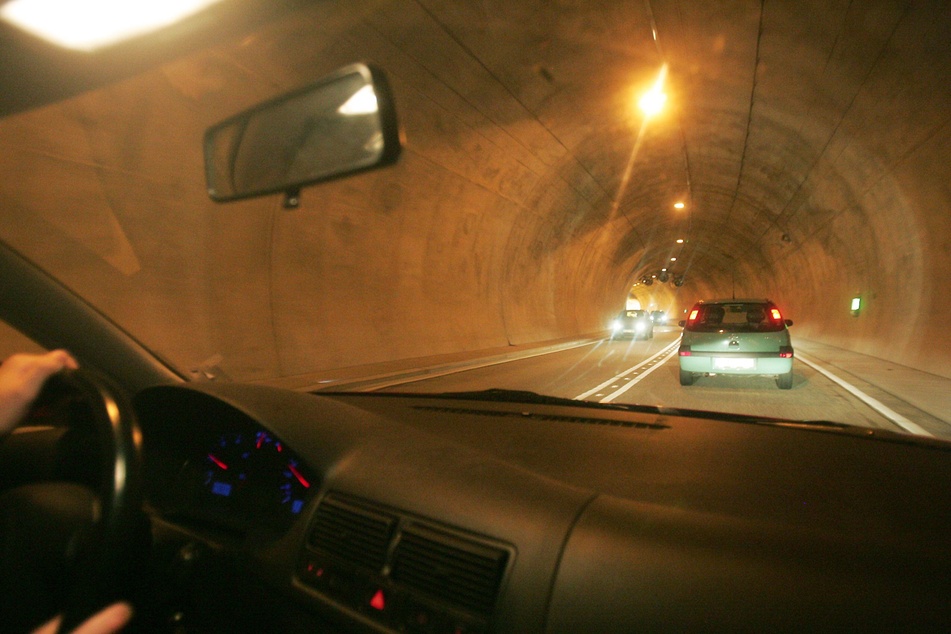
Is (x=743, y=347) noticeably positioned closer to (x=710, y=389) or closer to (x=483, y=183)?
(x=710, y=389)

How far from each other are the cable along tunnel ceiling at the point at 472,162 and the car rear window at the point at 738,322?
4.10 meters

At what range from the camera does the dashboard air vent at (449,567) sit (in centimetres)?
176

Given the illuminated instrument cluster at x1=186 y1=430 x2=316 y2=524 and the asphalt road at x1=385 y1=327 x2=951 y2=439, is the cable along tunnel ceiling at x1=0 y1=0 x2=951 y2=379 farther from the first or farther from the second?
the illuminated instrument cluster at x1=186 y1=430 x2=316 y2=524

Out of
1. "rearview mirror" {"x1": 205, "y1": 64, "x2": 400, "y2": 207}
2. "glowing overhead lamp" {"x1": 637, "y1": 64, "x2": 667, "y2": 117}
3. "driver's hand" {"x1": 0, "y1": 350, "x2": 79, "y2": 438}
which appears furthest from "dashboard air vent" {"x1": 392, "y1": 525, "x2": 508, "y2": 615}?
"glowing overhead lamp" {"x1": 637, "y1": 64, "x2": 667, "y2": 117}

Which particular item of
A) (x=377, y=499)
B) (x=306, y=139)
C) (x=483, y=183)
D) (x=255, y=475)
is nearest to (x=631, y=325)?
(x=483, y=183)

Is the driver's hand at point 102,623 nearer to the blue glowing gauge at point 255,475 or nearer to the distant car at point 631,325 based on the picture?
the blue glowing gauge at point 255,475

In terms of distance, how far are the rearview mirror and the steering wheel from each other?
172cm

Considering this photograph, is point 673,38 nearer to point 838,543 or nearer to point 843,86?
point 843,86

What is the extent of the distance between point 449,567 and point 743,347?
1144 centimetres

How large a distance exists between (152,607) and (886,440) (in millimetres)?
3593

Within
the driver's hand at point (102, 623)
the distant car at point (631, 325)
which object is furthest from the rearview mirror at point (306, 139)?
the distant car at point (631, 325)

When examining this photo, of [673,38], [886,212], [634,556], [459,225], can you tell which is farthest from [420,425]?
[886,212]

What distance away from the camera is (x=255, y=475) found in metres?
2.68

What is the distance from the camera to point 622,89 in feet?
46.6
